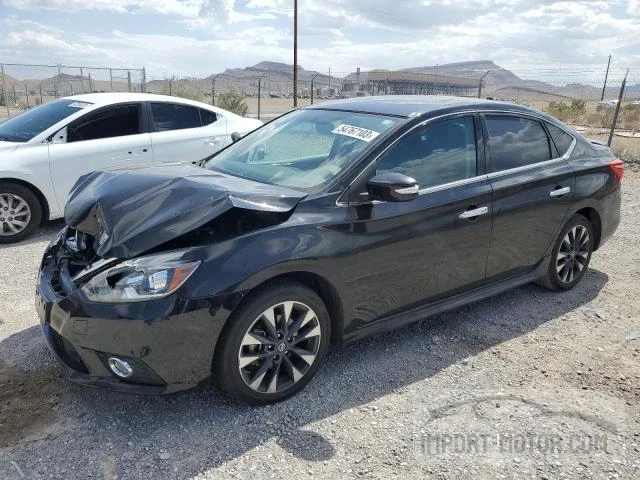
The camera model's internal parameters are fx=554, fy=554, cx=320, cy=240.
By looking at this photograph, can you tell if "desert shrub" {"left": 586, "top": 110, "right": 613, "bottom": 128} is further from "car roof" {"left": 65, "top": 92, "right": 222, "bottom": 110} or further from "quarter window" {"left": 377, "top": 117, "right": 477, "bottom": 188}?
"quarter window" {"left": 377, "top": 117, "right": 477, "bottom": 188}

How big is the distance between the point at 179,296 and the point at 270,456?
2.94 ft

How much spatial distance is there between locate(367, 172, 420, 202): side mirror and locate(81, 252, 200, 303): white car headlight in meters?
1.09

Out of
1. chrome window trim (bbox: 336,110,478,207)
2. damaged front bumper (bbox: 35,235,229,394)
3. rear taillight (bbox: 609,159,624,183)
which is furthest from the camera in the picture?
rear taillight (bbox: 609,159,624,183)

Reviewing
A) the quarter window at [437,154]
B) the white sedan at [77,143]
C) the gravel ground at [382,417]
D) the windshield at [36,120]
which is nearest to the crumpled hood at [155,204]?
the quarter window at [437,154]

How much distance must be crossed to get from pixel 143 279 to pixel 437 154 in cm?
204

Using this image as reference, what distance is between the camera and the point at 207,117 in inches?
291

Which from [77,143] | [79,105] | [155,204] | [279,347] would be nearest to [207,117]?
[79,105]

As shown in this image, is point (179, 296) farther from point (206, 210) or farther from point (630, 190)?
point (630, 190)

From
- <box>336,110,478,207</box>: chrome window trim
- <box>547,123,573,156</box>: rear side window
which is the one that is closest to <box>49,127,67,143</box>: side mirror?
<box>336,110,478,207</box>: chrome window trim

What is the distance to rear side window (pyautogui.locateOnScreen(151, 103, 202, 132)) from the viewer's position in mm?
6824

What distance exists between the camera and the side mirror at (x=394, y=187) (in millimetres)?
3049

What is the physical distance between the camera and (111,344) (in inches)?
105

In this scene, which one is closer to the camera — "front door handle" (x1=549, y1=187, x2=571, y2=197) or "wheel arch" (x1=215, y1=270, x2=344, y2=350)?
"wheel arch" (x1=215, y1=270, x2=344, y2=350)

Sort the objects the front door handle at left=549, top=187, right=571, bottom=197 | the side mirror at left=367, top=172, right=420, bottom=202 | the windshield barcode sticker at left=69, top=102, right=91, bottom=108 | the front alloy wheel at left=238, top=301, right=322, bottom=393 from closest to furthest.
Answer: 1. the front alloy wheel at left=238, top=301, right=322, bottom=393
2. the side mirror at left=367, top=172, right=420, bottom=202
3. the front door handle at left=549, top=187, right=571, bottom=197
4. the windshield barcode sticker at left=69, top=102, right=91, bottom=108
